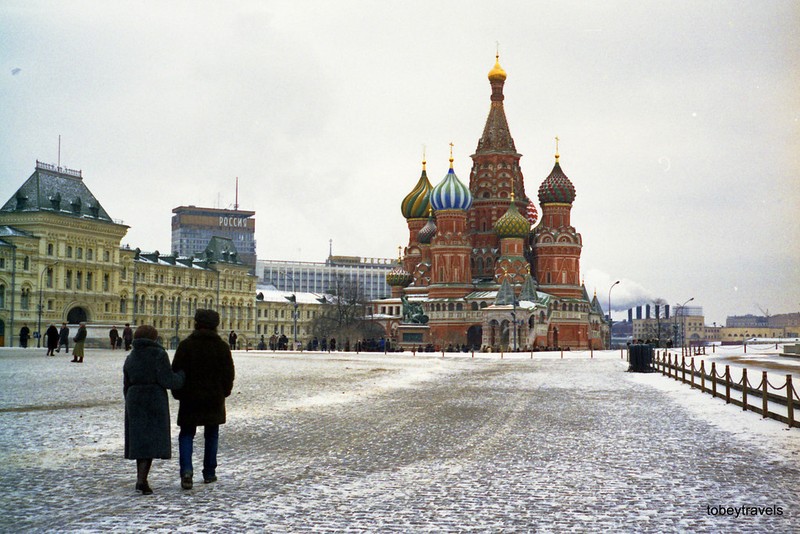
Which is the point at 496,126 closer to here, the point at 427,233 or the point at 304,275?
the point at 427,233

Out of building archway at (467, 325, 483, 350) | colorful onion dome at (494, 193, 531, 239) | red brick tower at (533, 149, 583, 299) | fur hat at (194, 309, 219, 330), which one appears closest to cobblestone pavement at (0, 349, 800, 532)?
fur hat at (194, 309, 219, 330)

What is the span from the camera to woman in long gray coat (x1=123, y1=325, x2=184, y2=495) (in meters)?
8.76

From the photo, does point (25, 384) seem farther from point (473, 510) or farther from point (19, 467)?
point (473, 510)

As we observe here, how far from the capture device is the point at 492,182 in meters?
95.7

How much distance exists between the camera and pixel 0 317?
Result: 235 feet

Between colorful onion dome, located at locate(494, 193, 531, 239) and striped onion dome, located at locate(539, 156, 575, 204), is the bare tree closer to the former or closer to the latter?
colorful onion dome, located at locate(494, 193, 531, 239)

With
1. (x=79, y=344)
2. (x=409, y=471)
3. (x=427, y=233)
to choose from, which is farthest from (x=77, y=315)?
(x=409, y=471)

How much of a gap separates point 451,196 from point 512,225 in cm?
707

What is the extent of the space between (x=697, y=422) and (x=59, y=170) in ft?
263

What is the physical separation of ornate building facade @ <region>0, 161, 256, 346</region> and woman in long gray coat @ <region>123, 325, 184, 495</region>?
49.8 meters

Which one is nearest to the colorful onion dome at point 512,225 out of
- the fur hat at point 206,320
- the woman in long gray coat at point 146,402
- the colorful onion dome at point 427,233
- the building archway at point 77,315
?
the colorful onion dome at point 427,233

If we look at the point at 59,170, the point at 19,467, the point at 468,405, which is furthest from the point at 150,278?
the point at 19,467

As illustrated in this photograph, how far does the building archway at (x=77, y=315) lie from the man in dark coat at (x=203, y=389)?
75.9 m

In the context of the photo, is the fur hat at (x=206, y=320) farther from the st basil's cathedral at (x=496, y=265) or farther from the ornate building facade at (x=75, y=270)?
the st basil's cathedral at (x=496, y=265)
